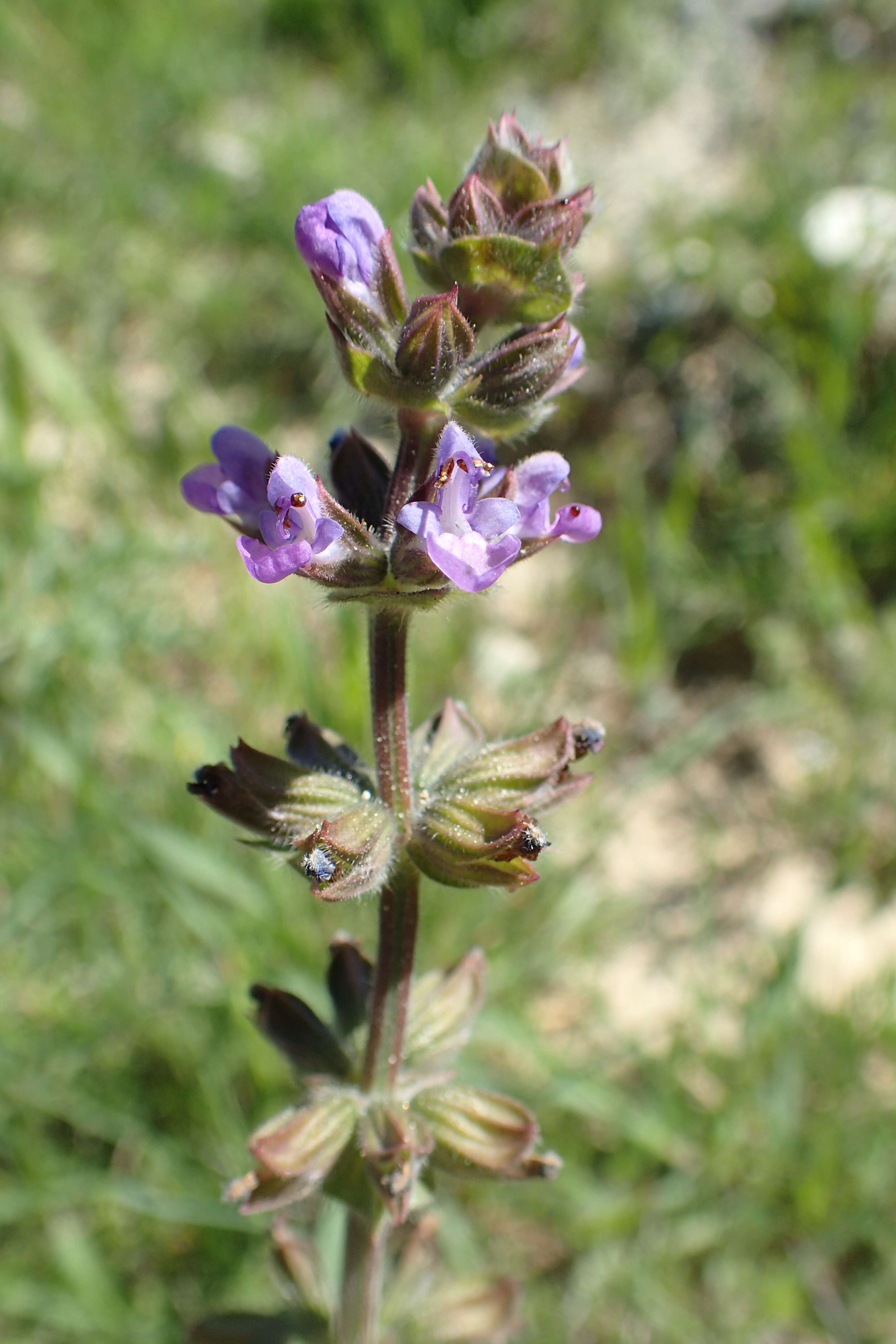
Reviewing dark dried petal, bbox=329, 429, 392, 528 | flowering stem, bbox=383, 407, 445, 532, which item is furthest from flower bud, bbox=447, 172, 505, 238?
dark dried petal, bbox=329, 429, 392, 528

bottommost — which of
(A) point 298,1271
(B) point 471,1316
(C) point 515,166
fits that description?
(B) point 471,1316

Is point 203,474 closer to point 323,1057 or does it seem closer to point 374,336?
point 374,336

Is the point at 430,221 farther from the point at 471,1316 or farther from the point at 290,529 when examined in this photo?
the point at 471,1316

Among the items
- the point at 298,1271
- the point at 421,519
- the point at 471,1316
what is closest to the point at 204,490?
the point at 421,519

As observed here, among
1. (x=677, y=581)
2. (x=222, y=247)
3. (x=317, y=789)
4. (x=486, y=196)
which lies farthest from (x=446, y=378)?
(x=222, y=247)

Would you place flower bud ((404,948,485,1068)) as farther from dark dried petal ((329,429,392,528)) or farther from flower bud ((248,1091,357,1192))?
dark dried petal ((329,429,392,528))
